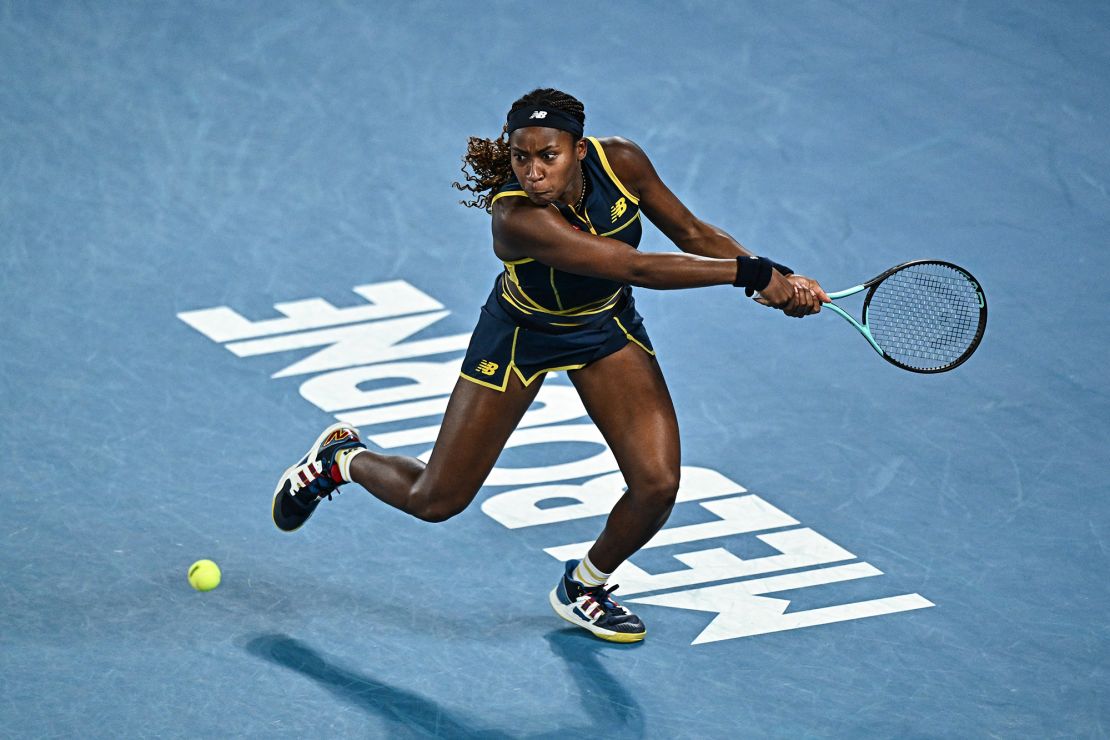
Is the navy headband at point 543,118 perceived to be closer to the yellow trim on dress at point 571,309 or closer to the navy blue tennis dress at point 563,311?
the navy blue tennis dress at point 563,311

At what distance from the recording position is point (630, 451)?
5871 mm

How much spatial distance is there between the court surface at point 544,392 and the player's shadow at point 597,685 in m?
0.02

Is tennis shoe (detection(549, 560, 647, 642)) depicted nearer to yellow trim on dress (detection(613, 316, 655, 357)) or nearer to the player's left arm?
yellow trim on dress (detection(613, 316, 655, 357))

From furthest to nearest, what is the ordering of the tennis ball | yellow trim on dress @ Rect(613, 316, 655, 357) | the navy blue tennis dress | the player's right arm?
the tennis ball, yellow trim on dress @ Rect(613, 316, 655, 357), the navy blue tennis dress, the player's right arm

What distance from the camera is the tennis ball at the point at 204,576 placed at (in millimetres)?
6289

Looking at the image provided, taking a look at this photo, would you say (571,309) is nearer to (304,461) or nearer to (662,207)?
(662,207)

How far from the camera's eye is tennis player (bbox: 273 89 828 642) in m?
5.40

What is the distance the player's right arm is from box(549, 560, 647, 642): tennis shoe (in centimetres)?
129

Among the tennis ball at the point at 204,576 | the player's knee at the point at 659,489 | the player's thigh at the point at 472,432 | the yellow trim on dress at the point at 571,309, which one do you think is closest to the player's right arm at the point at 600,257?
the yellow trim on dress at the point at 571,309

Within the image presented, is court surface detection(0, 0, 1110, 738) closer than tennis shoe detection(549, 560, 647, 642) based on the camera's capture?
Yes

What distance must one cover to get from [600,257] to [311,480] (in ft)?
5.70

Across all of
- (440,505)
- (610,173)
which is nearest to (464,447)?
(440,505)

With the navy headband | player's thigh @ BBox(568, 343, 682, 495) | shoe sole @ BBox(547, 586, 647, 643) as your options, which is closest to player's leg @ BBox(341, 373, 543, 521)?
player's thigh @ BBox(568, 343, 682, 495)

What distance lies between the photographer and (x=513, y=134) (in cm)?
543
